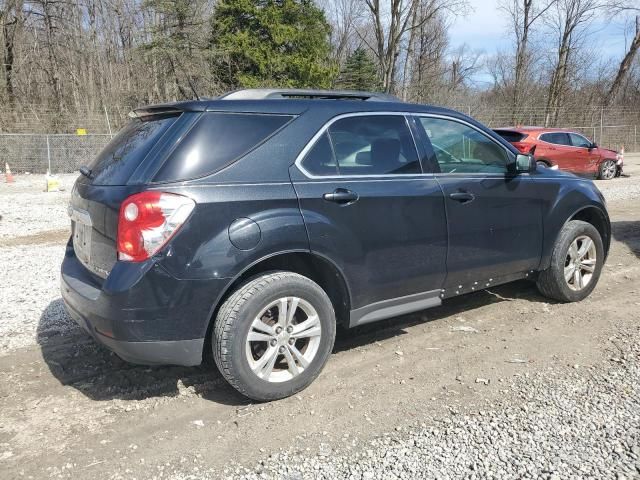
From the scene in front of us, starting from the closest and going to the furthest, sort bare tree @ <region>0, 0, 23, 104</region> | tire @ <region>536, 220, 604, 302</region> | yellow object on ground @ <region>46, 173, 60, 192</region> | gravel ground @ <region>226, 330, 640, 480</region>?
gravel ground @ <region>226, 330, 640, 480</region>
tire @ <region>536, 220, 604, 302</region>
yellow object on ground @ <region>46, 173, 60, 192</region>
bare tree @ <region>0, 0, 23, 104</region>

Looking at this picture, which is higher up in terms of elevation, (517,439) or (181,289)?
(181,289)

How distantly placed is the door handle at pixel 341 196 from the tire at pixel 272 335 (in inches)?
21.3

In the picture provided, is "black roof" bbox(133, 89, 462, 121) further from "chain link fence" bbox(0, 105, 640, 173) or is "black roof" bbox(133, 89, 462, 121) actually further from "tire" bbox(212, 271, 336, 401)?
"chain link fence" bbox(0, 105, 640, 173)

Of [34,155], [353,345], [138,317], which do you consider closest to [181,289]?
[138,317]

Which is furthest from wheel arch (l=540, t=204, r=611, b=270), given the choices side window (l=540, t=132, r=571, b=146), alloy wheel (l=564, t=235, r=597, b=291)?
side window (l=540, t=132, r=571, b=146)

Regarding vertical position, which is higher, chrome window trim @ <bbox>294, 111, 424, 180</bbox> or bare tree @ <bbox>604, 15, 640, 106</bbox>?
bare tree @ <bbox>604, 15, 640, 106</bbox>

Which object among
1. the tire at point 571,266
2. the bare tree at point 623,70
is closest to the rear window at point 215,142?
the tire at point 571,266

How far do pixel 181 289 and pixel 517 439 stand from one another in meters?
2.01

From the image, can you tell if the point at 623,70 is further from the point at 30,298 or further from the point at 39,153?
the point at 30,298

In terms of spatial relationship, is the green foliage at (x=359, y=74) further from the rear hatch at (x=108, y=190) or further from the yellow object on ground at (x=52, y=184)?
the rear hatch at (x=108, y=190)

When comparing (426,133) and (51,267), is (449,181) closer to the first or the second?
(426,133)

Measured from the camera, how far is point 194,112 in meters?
3.27

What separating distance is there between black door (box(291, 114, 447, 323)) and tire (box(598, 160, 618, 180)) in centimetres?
1596

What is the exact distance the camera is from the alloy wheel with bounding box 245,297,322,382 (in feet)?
10.7
